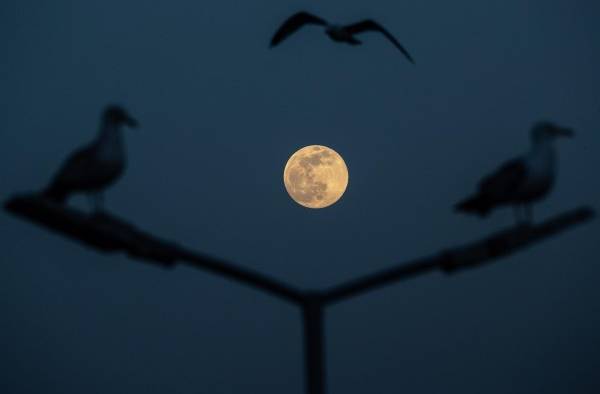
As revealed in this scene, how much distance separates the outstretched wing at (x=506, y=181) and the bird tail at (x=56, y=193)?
10.8ft

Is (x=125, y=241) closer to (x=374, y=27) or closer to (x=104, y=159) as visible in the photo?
(x=104, y=159)

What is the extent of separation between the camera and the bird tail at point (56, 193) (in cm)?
559

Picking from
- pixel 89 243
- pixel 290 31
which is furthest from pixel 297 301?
pixel 290 31

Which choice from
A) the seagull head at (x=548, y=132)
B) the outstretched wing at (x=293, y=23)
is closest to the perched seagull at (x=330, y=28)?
the outstretched wing at (x=293, y=23)

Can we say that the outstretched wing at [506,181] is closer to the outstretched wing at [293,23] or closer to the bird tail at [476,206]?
the bird tail at [476,206]

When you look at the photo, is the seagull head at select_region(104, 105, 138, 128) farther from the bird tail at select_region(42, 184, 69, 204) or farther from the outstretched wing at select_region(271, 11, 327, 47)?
the outstretched wing at select_region(271, 11, 327, 47)

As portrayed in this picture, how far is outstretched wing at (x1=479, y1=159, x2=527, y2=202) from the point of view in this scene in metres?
6.59

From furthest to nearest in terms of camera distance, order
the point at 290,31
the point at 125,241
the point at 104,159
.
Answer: the point at 290,31
the point at 104,159
the point at 125,241

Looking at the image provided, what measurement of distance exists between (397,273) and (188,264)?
143cm

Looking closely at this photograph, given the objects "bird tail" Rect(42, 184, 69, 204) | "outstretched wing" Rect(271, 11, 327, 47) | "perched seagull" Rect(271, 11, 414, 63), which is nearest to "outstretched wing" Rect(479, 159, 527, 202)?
"bird tail" Rect(42, 184, 69, 204)

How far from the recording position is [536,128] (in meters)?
6.93

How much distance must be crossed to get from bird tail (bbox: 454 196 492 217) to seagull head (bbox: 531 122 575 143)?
0.68 m

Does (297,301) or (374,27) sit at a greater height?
(374,27)

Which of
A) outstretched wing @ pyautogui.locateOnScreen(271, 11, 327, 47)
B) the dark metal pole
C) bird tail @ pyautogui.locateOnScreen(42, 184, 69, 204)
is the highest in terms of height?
outstretched wing @ pyautogui.locateOnScreen(271, 11, 327, 47)
